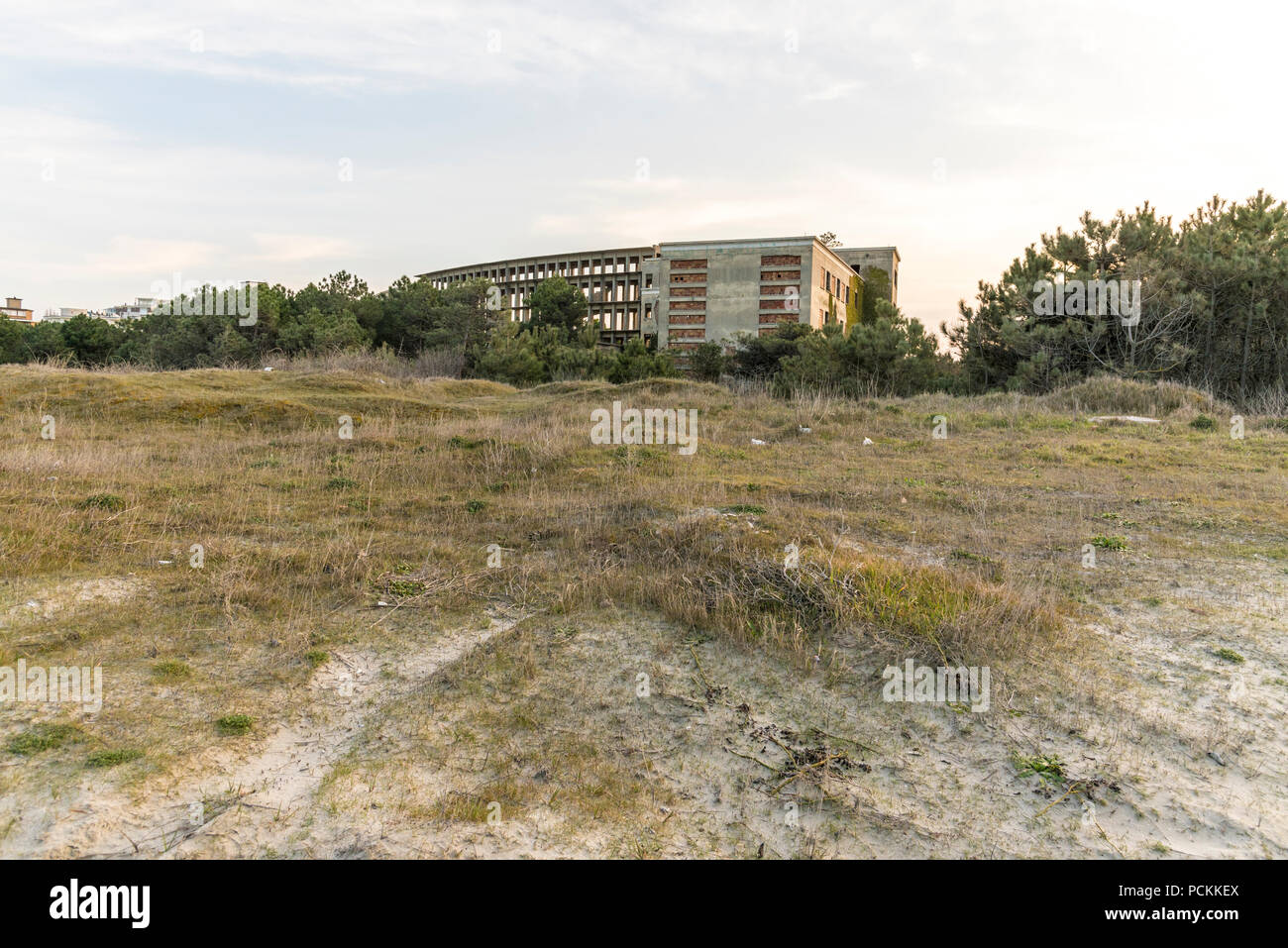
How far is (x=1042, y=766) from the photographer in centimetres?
429

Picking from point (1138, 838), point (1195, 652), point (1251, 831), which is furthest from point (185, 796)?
point (1195, 652)

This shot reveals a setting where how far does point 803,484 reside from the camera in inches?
463

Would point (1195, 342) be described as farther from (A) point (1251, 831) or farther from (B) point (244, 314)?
(B) point (244, 314)

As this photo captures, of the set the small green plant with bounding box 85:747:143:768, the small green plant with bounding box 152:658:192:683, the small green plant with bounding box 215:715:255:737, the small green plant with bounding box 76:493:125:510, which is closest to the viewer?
the small green plant with bounding box 85:747:143:768

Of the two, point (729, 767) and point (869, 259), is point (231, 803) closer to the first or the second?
point (729, 767)

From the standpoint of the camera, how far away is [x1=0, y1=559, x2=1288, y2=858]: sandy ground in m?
3.68

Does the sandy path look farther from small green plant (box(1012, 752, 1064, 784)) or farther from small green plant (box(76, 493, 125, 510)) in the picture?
small green plant (box(76, 493, 125, 510))

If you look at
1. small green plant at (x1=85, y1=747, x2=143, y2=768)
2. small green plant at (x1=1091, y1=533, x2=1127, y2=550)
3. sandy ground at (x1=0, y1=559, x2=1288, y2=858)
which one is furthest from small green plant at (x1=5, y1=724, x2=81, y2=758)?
small green plant at (x1=1091, y1=533, x2=1127, y2=550)

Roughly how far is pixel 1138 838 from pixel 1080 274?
3247 cm

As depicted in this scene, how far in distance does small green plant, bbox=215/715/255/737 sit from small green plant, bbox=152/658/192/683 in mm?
737

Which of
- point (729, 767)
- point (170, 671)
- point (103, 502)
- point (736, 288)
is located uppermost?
point (736, 288)

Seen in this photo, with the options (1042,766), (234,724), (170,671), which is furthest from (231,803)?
(1042,766)

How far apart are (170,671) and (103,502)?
5.44 metres

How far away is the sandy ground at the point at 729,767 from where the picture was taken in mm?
3680
